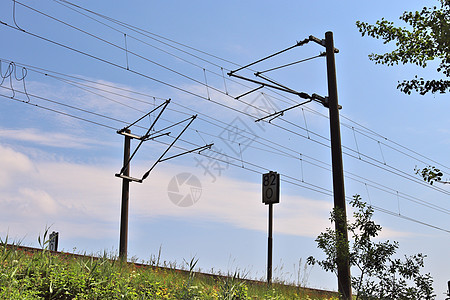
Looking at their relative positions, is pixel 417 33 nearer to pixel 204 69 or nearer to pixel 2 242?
pixel 204 69

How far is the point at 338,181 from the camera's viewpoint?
14.3 metres

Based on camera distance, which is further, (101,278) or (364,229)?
(364,229)

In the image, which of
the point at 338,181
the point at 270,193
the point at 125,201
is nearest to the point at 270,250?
the point at 270,193

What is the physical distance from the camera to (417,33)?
42.2 ft

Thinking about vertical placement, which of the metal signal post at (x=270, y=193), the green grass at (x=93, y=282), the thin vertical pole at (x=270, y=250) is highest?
the metal signal post at (x=270, y=193)

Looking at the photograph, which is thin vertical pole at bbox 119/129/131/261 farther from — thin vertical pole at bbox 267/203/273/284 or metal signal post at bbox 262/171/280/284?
thin vertical pole at bbox 267/203/273/284

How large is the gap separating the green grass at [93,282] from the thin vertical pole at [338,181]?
2439 mm

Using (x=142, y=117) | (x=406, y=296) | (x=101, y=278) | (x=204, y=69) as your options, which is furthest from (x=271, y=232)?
(x=142, y=117)

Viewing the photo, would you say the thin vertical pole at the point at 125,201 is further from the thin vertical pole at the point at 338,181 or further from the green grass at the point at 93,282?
the green grass at the point at 93,282

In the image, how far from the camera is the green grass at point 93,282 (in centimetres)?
809

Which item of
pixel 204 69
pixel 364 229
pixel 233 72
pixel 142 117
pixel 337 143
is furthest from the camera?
pixel 142 117

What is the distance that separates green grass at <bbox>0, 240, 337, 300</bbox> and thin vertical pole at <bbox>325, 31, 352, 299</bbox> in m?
2.44

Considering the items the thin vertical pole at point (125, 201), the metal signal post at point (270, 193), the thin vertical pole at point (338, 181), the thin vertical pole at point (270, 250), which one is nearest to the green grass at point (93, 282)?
the thin vertical pole at point (270, 250)

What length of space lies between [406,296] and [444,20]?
20.7ft
